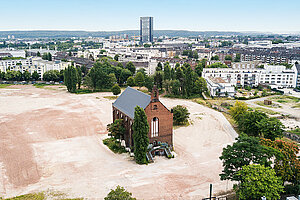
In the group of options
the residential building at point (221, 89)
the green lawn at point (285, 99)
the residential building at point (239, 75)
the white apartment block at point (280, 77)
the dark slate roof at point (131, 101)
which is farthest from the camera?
the residential building at point (239, 75)

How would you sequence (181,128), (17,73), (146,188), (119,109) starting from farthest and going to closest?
(17,73) → (181,128) → (119,109) → (146,188)

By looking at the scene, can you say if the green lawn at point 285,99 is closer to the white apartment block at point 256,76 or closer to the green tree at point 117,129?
the white apartment block at point 256,76

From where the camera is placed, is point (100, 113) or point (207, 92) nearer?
point (100, 113)

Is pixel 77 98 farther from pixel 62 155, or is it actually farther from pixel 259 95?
pixel 259 95

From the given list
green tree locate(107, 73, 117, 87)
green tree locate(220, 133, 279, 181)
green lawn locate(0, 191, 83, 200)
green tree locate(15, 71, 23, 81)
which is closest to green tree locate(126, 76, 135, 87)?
green tree locate(107, 73, 117, 87)

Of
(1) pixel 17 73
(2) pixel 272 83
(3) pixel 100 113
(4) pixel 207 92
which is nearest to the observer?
(3) pixel 100 113

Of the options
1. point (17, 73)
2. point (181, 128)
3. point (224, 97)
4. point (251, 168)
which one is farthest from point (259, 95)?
point (17, 73)

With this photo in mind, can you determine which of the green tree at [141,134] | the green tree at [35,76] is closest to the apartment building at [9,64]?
the green tree at [35,76]
